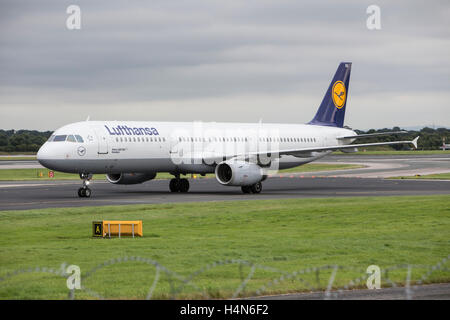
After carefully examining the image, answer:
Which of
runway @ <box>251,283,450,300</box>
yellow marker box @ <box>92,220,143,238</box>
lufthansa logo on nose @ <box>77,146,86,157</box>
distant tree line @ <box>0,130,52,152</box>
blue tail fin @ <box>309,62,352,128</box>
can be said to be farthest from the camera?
distant tree line @ <box>0,130,52,152</box>

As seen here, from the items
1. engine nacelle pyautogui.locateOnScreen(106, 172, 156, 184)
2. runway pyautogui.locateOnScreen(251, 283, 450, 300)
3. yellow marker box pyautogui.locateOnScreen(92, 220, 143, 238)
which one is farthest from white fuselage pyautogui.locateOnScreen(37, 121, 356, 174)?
runway pyautogui.locateOnScreen(251, 283, 450, 300)

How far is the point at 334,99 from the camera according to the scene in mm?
60219

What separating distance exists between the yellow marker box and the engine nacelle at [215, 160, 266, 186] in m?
19.7

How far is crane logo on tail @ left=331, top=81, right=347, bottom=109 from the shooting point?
59875 millimetres

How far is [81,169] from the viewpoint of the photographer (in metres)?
42.6

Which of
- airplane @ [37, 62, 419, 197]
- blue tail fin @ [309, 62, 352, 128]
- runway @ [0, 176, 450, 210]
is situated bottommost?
runway @ [0, 176, 450, 210]

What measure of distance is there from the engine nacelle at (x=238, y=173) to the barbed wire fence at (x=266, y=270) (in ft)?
80.8

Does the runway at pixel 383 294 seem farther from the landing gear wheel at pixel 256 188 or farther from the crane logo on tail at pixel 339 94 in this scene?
the crane logo on tail at pixel 339 94

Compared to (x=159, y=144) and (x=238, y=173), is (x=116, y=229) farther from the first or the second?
(x=159, y=144)

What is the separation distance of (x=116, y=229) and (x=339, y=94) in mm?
37986

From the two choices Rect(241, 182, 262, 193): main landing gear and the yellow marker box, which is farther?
Rect(241, 182, 262, 193): main landing gear

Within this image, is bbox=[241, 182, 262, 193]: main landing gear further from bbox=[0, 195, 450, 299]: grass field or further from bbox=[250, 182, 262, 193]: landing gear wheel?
bbox=[0, 195, 450, 299]: grass field

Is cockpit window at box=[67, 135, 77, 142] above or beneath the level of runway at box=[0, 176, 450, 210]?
above

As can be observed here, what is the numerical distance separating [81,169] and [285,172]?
3880 centimetres
